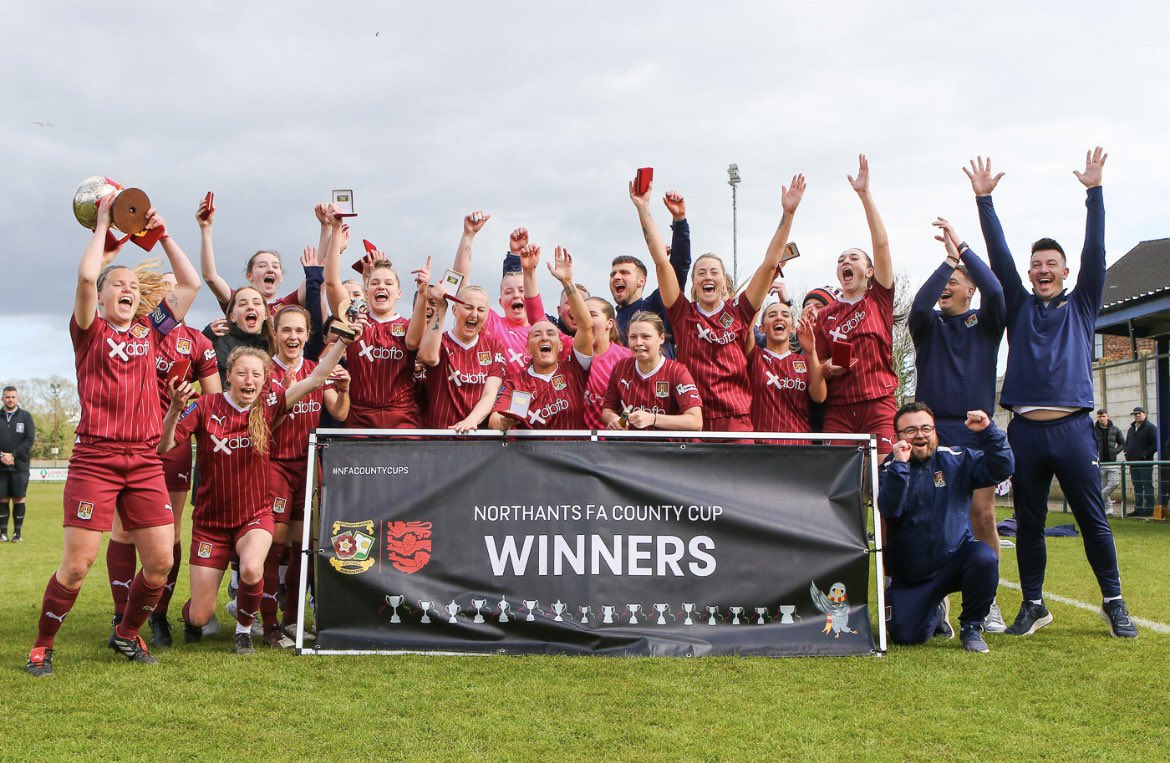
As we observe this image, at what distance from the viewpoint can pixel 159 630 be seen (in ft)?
19.3

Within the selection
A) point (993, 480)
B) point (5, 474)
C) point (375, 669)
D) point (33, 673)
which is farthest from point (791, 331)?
point (5, 474)

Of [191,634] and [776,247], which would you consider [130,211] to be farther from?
[776,247]

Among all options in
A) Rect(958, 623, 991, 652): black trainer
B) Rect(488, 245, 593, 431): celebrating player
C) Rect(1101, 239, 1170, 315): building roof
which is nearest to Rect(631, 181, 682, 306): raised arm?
Rect(488, 245, 593, 431): celebrating player

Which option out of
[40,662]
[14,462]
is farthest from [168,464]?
[14,462]

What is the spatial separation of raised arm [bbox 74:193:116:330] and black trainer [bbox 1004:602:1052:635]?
5.50m

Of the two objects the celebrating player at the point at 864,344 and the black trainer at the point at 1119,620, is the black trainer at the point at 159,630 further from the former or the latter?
the black trainer at the point at 1119,620

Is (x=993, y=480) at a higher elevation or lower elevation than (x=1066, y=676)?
higher

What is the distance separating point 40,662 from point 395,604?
70.1 inches

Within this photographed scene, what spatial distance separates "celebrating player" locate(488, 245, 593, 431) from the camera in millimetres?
6113

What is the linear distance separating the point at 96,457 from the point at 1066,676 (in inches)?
194

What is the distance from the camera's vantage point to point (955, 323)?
6.37 meters

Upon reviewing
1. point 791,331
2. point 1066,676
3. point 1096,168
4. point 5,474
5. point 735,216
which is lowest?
point 1066,676

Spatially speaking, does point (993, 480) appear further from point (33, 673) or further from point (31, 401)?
point (31, 401)

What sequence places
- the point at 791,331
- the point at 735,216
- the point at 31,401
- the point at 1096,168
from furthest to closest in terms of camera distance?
the point at 31,401 < the point at 735,216 < the point at 791,331 < the point at 1096,168
